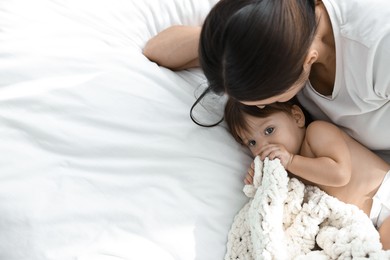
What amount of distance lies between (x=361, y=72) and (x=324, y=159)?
A: 18 cm

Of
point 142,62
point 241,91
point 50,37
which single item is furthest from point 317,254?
point 50,37

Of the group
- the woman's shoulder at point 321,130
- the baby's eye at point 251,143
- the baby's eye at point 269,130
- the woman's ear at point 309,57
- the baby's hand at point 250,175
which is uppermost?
the woman's ear at point 309,57

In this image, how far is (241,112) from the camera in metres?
0.99

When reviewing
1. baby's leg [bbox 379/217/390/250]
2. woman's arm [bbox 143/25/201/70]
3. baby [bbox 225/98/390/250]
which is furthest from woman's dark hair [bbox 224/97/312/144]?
baby's leg [bbox 379/217/390/250]

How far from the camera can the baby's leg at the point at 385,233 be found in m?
0.90

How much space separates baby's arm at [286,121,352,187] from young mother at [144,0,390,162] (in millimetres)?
45

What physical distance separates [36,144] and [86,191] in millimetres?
125

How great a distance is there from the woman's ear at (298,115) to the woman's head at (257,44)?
0.79 feet

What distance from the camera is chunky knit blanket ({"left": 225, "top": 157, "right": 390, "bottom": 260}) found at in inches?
34.8

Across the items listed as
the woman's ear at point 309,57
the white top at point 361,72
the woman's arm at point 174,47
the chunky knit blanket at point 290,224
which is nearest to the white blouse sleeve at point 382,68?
the white top at point 361,72

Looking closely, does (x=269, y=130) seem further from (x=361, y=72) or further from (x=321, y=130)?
(x=361, y=72)

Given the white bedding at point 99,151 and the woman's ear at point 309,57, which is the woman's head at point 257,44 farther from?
the white bedding at point 99,151

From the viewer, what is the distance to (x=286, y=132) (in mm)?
995

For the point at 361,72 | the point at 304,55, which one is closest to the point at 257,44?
the point at 304,55
